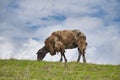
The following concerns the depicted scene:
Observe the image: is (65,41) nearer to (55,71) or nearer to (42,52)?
(42,52)

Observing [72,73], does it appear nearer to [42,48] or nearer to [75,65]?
[75,65]

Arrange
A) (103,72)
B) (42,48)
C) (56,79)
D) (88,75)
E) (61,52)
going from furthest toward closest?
(42,48), (61,52), (103,72), (88,75), (56,79)

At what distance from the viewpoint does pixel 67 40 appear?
27.9m

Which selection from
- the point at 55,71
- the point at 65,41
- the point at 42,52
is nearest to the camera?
the point at 55,71

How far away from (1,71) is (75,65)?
5.48 m

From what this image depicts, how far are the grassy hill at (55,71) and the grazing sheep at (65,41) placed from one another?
4.13 metres

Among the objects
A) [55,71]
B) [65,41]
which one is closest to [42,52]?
[65,41]

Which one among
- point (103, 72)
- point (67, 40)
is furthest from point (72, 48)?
point (103, 72)

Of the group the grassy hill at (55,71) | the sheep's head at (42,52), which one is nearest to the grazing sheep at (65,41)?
the sheep's head at (42,52)

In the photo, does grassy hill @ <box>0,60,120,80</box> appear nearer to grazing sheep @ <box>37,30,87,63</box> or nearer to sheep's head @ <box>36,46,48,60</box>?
grazing sheep @ <box>37,30,87,63</box>

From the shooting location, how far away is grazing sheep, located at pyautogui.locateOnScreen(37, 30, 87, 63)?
27520 mm

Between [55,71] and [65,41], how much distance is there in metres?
8.37

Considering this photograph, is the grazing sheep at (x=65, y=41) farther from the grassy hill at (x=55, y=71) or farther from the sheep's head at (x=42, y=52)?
the grassy hill at (x=55, y=71)

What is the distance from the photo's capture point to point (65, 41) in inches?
1096
